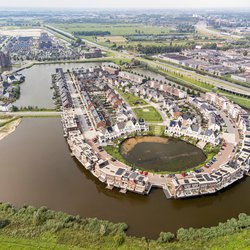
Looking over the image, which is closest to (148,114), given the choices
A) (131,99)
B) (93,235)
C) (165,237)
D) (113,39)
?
(131,99)

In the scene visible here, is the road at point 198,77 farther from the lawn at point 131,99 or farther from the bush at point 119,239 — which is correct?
the bush at point 119,239

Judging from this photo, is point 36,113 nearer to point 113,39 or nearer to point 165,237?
point 165,237

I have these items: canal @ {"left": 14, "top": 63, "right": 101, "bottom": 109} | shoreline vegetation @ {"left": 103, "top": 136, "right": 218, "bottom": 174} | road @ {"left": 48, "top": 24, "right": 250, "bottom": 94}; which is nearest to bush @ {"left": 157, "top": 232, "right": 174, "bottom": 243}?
shoreline vegetation @ {"left": 103, "top": 136, "right": 218, "bottom": 174}

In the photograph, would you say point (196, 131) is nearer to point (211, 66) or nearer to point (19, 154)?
point (19, 154)

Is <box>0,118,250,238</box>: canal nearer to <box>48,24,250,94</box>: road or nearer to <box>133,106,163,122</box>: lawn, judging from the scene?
<box>133,106,163,122</box>: lawn

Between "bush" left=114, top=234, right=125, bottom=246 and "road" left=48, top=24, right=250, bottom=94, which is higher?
"road" left=48, top=24, right=250, bottom=94

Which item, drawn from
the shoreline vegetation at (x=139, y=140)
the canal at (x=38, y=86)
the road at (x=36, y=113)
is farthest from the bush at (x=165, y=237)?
the canal at (x=38, y=86)

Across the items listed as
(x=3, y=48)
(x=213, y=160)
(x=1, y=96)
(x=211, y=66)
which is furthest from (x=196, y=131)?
(x=3, y=48)
